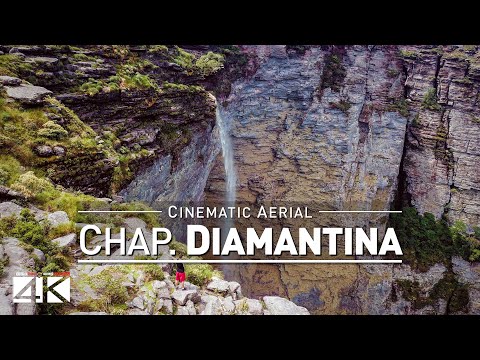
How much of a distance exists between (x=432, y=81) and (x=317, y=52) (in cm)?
509

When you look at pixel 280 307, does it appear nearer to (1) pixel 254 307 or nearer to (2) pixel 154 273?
(1) pixel 254 307

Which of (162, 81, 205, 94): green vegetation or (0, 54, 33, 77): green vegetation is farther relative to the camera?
(162, 81, 205, 94): green vegetation

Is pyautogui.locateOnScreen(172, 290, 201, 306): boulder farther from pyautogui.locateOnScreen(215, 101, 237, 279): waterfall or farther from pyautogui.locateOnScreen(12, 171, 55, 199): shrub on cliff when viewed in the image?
pyautogui.locateOnScreen(215, 101, 237, 279): waterfall

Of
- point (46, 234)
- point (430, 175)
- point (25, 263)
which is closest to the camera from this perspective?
point (25, 263)

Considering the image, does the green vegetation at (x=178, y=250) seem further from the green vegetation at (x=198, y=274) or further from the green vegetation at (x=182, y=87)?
the green vegetation at (x=182, y=87)

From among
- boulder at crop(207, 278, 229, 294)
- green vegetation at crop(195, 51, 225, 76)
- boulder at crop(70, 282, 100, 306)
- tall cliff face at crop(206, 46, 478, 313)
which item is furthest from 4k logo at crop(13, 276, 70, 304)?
tall cliff face at crop(206, 46, 478, 313)

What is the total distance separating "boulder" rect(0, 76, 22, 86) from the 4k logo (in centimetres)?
400

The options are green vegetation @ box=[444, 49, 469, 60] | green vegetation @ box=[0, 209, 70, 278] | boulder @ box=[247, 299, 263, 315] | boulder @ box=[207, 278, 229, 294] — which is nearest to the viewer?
green vegetation @ box=[0, 209, 70, 278]

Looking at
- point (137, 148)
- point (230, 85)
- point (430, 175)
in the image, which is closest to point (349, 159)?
point (430, 175)

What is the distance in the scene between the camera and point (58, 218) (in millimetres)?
5336

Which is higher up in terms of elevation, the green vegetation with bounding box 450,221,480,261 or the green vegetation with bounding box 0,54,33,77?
the green vegetation with bounding box 0,54,33,77

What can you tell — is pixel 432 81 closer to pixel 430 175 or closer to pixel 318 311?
pixel 430 175

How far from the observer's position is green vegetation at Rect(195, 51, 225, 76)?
12258 millimetres

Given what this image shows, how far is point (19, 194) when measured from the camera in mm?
5375
